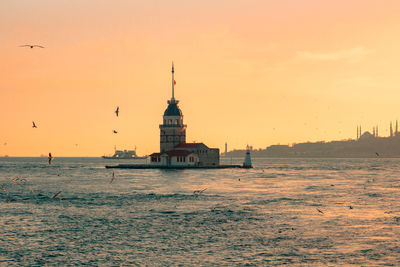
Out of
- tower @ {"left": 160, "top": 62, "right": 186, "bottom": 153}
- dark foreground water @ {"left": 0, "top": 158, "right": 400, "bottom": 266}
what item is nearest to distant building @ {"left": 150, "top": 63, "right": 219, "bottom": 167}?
tower @ {"left": 160, "top": 62, "right": 186, "bottom": 153}

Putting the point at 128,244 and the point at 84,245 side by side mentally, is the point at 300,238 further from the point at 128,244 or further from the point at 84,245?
the point at 84,245

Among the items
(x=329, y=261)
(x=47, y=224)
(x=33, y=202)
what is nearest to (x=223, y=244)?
(x=329, y=261)

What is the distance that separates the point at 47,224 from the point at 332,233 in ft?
80.7

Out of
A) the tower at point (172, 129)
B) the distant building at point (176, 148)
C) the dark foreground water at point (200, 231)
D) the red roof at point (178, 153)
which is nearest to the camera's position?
the dark foreground water at point (200, 231)

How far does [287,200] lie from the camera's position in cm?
6744

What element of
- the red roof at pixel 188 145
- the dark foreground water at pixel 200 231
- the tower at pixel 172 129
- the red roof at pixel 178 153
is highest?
the tower at pixel 172 129

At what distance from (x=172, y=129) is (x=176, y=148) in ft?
19.1

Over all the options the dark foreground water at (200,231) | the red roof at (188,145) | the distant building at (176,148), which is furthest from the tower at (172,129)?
the dark foreground water at (200,231)

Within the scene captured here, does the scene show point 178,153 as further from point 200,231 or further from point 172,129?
point 200,231

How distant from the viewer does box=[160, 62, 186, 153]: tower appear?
506 feet

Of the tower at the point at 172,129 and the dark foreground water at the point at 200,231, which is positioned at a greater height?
the tower at the point at 172,129

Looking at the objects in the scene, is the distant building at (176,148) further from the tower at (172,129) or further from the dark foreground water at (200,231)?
the dark foreground water at (200,231)

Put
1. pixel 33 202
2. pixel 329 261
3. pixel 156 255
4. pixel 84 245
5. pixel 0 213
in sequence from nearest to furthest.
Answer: pixel 329 261 < pixel 156 255 < pixel 84 245 < pixel 0 213 < pixel 33 202

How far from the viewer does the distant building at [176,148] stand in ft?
490
